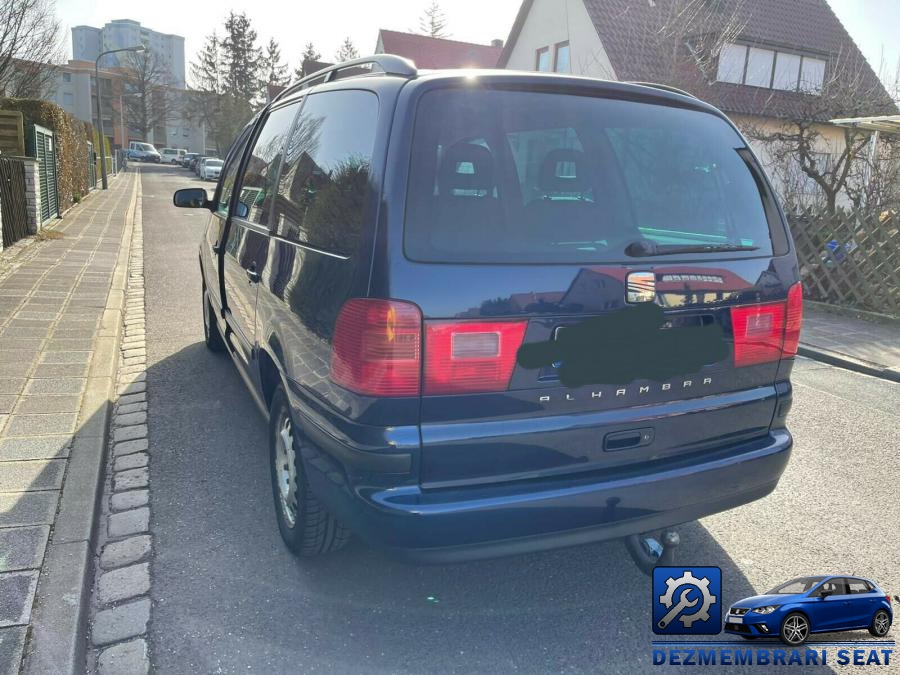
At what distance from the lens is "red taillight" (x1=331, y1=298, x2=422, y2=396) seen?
2.19 metres

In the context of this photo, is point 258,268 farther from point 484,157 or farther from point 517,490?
point 517,490

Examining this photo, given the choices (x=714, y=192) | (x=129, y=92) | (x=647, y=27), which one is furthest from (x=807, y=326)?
(x=129, y=92)

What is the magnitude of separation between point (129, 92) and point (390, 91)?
266 ft

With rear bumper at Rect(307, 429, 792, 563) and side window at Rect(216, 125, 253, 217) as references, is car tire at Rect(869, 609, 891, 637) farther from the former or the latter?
side window at Rect(216, 125, 253, 217)

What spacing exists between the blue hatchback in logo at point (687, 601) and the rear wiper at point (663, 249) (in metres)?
1.16

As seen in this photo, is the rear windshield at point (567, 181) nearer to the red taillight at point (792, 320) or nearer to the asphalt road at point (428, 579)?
the red taillight at point (792, 320)

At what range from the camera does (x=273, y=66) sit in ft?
240

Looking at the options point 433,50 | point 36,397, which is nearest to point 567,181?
point 36,397

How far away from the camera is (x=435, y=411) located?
225cm

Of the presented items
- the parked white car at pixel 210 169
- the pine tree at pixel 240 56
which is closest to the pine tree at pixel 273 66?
the pine tree at pixel 240 56

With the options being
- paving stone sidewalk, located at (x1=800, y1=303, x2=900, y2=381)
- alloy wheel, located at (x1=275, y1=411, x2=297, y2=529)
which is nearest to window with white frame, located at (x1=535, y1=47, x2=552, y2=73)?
paving stone sidewalk, located at (x1=800, y1=303, x2=900, y2=381)

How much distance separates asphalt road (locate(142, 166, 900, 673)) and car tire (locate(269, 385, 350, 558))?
0.51ft

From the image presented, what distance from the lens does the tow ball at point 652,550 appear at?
9.52 feet

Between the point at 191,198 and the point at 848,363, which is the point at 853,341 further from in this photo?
the point at 191,198
